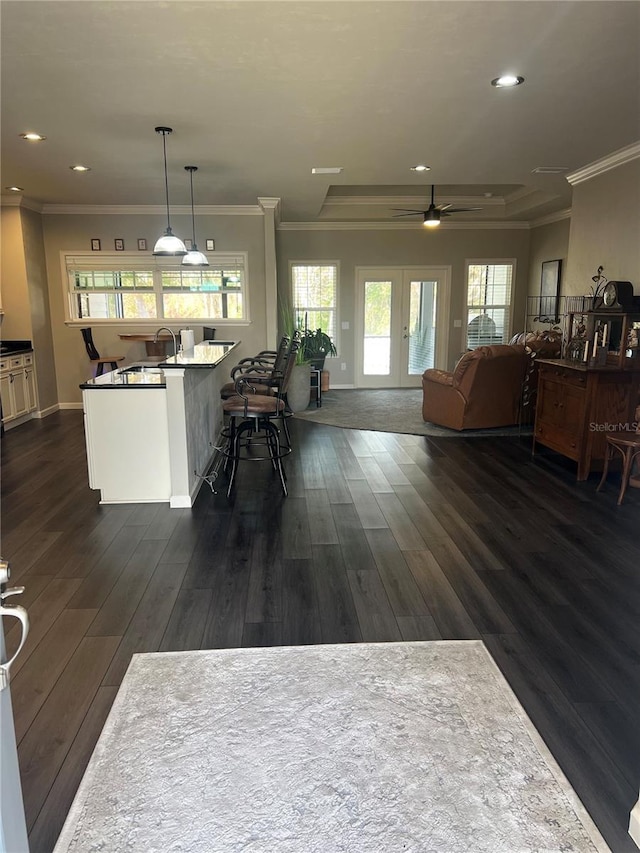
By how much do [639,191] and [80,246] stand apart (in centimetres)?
661

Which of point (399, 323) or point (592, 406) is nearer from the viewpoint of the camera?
point (592, 406)

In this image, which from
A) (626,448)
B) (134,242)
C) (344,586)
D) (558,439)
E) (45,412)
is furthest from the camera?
(134,242)

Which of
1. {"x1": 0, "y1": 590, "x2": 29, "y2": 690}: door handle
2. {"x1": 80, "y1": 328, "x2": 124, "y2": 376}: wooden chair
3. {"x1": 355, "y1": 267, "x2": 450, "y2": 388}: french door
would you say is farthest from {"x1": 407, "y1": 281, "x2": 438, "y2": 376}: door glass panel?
{"x1": 0, "y1": 590, "x2": 29, "y2": 690}: door handle

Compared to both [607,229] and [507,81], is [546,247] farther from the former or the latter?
[507,81]

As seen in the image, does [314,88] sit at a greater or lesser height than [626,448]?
greater

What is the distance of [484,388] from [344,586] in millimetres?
3832

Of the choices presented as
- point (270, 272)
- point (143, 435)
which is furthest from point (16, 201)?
point (143, 435)

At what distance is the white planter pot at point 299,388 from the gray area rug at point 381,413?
14cm

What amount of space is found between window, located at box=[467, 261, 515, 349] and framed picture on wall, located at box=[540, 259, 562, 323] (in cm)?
67

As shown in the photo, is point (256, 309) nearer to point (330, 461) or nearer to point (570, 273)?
point (330, 461)

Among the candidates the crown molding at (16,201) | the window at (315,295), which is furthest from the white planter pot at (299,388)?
the crown molding at (16,201)

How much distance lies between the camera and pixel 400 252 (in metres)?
9.59

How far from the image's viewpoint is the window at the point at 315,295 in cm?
957

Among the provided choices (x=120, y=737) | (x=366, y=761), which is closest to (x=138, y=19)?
(x=120, y=737)
